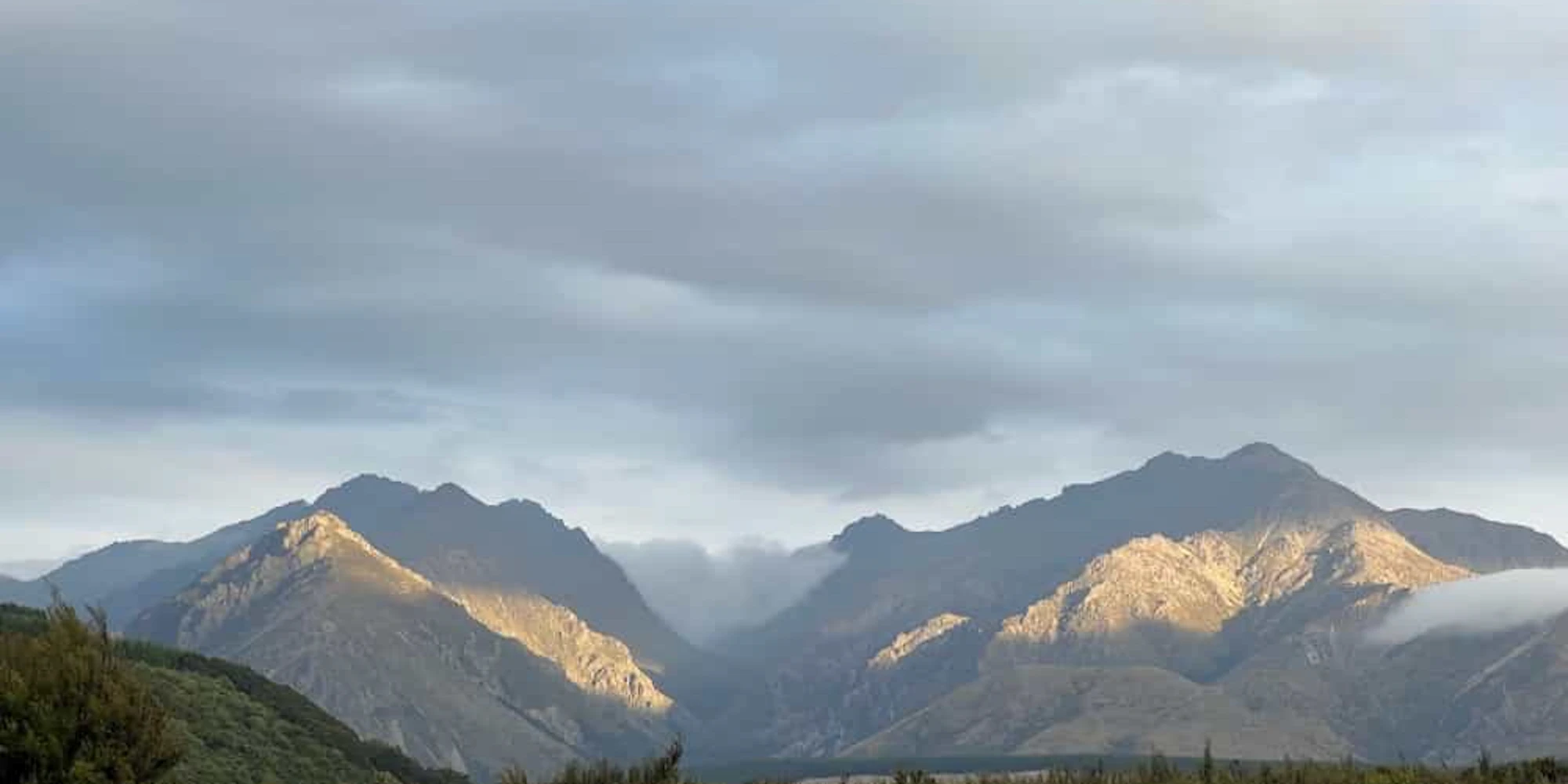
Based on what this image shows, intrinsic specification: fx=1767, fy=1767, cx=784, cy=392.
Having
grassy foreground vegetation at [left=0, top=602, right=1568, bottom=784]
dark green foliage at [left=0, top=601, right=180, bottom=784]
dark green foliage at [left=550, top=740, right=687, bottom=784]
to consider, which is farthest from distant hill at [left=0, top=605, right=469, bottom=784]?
dark green foliage at [left=550, top=740, right=687, bottom=784]

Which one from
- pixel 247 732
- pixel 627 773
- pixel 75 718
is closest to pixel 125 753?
pixel 75 718

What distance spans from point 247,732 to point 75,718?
6207cm

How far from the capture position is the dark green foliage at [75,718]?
1718 inches

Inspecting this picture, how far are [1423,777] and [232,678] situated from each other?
343ft

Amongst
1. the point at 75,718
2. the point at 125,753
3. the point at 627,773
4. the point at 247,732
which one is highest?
the point at 75,718

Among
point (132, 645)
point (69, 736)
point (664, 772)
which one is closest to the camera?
point (69, 736)

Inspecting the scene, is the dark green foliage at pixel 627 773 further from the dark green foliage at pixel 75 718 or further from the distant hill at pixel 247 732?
the distant hill at pixel 247 732

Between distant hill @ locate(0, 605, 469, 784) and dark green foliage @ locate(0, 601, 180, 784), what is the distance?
89.3 feet

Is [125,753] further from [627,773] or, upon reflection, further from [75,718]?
[627,773]

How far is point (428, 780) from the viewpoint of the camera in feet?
448

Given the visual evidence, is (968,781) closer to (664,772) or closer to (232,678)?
(664,772)

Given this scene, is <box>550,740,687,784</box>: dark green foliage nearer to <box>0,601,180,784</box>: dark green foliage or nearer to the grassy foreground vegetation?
the grassy foreground vegetation

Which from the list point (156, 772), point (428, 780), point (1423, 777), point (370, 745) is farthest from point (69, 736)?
point (370, 745)

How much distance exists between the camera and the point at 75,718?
146 feet
